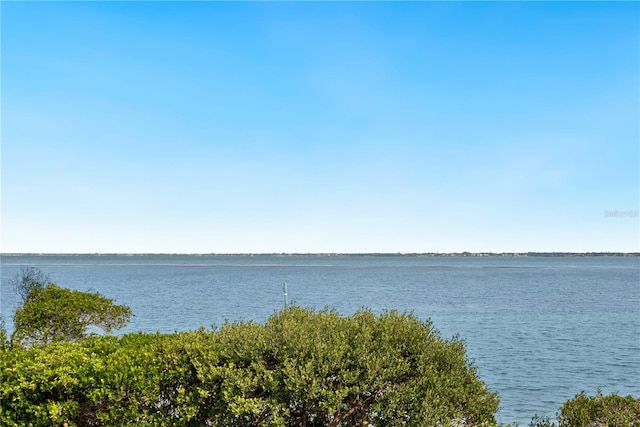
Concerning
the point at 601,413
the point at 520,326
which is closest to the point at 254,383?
the point at 601,413

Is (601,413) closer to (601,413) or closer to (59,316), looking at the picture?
(601,413)

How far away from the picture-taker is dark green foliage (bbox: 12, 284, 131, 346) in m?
17.8

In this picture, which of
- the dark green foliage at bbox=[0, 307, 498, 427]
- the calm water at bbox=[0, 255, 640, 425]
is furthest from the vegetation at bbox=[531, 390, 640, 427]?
the calm water at bbox=[0, 255, 640, 425]

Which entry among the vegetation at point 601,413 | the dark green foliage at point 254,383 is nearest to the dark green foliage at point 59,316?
the dark green foliage at point 254,383

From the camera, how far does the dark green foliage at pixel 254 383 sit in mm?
7648

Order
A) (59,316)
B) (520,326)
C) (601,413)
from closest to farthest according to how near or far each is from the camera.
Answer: (601,413) → (59,316) → (520,326)

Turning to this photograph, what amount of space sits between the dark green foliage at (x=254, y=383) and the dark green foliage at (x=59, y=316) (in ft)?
33.9

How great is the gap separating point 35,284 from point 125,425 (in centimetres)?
2921

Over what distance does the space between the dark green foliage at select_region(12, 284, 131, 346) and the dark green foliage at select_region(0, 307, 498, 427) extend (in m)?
10.3

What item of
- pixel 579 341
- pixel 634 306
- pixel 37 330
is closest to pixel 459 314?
pixel 579 341

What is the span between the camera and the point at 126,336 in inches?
394

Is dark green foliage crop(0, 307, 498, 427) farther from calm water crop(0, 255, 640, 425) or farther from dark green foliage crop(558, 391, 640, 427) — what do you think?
calm water crop(0, 255, 640, 425)

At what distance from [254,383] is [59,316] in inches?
530

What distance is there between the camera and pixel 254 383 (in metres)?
7.71
